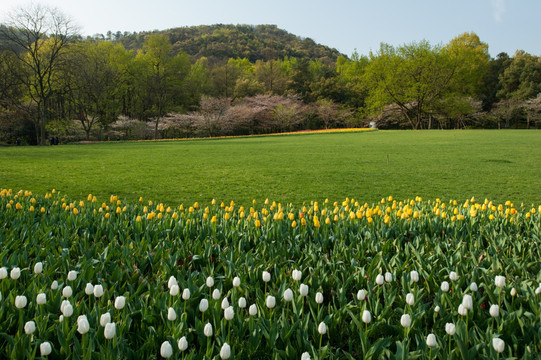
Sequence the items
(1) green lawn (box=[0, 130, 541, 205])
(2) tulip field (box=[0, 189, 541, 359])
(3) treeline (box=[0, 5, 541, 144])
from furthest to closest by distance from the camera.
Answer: (3) treeline (box=[0, 5, 541, 144]) → (1) green lawn (box=[0, 130, 541, 205]) → (2) tulip field (box=[0, 189, 541, 359])

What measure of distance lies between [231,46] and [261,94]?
44303 millimetres

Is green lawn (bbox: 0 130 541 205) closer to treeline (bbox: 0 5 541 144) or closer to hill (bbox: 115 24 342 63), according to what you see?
treeline (bbox: 0 5 541 144)

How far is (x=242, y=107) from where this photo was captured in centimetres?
4544

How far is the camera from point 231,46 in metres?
88.5

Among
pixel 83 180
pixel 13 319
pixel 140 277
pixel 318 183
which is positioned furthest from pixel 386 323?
pixel 83 180

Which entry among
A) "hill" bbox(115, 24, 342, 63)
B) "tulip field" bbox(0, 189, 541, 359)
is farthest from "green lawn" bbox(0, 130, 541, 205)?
"hill" bbox(115, 24, 342, 63)

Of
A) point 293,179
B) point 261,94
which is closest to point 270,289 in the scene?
point 293,179

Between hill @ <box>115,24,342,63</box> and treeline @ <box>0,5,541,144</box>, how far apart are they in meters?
22.7

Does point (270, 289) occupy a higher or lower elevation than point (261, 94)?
lower

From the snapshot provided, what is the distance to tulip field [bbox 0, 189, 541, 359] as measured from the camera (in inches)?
66.9

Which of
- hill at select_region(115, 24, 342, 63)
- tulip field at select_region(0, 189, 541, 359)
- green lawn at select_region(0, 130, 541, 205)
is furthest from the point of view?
hill at select_region(115, 24, 342, 63)

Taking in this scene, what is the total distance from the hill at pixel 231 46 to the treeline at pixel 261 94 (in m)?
22.7

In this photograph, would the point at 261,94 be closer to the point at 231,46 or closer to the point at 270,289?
the point at 231,46

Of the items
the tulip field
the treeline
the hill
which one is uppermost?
the hill
